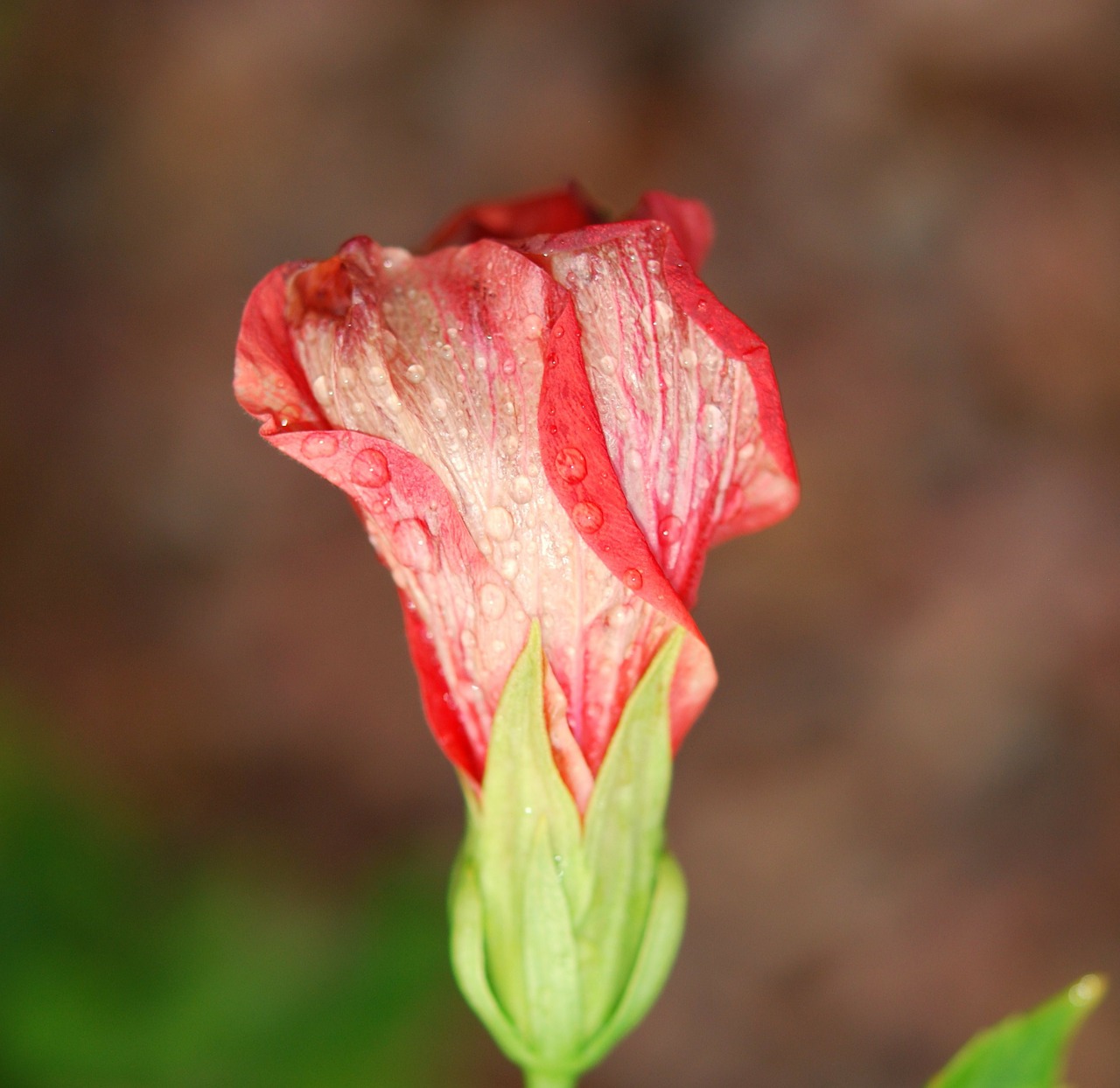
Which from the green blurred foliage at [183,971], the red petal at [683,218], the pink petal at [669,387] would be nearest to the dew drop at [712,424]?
the pink petal at [669,387]

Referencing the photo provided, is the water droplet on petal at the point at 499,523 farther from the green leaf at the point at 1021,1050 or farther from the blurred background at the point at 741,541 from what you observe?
the blurred background at the point at 741,541

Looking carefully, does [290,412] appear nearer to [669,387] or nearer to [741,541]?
[669,387]

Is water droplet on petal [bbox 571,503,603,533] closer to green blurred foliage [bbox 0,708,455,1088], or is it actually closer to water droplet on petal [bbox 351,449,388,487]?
water droplet on petal [bbox 351,449,388,487]

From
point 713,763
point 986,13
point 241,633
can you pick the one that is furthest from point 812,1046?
point 986,13

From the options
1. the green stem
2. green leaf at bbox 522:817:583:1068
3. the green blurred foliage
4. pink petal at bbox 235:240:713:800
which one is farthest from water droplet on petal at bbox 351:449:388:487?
the green blurred foliage

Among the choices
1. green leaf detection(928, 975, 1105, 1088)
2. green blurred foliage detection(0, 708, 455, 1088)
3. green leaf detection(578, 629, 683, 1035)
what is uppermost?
green leaf detection(578, 629, 683, 1035)

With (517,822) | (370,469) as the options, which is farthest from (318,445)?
(517,822)
